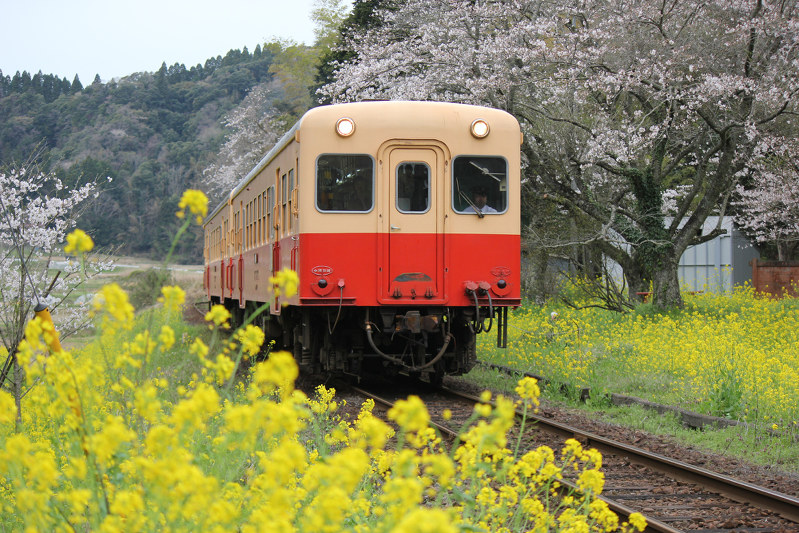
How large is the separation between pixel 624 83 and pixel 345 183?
25.4ft

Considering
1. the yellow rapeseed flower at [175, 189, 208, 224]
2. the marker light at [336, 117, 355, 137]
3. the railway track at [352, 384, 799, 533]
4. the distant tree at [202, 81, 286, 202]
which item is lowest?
the railway track at [352, 384, 799, 533]

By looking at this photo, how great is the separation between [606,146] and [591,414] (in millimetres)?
8119

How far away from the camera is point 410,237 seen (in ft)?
31.3

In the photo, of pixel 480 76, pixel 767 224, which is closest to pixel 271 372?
pixel 480 76

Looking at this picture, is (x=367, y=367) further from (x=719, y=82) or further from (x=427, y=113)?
(x=719, y=82)

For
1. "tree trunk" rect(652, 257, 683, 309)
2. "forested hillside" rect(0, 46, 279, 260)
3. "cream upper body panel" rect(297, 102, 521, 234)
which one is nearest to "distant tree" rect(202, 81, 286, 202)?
"forested hillside" rect(0, 46, 279, 260)

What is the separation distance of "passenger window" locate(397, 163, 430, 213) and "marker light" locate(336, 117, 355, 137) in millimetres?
672

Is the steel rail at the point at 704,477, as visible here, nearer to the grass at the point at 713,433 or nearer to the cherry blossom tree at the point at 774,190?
the grass at the point at 713,433

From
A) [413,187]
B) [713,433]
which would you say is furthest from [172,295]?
[413,187]

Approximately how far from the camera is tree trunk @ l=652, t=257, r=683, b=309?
1695cm

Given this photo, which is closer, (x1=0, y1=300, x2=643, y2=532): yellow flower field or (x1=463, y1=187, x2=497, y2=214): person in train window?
(x1=0, y1=300, x2=643, y2=532): yellow flower field

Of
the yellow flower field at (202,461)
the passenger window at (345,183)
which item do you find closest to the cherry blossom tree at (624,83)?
the passenger window at (345,183)

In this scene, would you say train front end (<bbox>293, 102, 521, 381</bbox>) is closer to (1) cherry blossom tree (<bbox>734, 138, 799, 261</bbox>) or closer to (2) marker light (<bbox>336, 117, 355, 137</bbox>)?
(2) marker light (<bbox>336, 117, 355, 137</bbox>)

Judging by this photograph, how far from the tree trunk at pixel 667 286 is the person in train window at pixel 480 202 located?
27.4 feet
